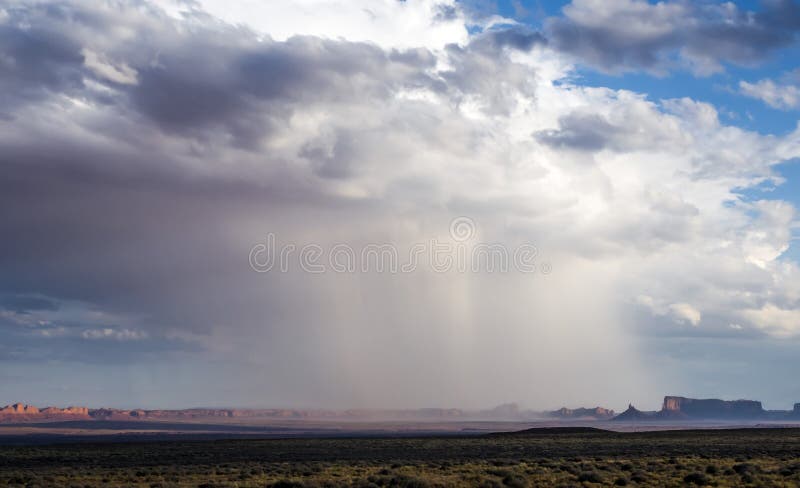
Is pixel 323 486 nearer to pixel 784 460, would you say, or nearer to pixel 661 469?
pixel 661 469

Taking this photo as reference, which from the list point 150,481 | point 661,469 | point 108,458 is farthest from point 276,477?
point 108,458

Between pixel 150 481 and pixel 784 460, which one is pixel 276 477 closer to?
pixel 150 481

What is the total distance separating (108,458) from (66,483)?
88.5 ft

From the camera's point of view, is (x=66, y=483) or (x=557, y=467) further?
(x=557, y=467)

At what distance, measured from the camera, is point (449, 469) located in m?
43.2

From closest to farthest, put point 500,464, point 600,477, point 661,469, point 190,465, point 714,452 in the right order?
point 600,477 → point 661,469 → point 500,464 → point 190,465 → point 714,452

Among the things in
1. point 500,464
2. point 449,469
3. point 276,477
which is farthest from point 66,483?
point 500,464

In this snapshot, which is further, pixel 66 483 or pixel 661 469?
pixel 661 469

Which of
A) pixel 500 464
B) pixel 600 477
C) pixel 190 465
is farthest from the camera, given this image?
pixel 190 465

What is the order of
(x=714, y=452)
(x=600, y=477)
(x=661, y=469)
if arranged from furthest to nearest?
1. (x=714, y=452)
2. (x=661, y=469)
3. (x=600, y=477)

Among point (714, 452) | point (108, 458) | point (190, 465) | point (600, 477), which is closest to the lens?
point (600, 477)

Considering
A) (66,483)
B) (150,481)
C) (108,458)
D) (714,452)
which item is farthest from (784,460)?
(108,458)

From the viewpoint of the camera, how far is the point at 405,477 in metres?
34.9

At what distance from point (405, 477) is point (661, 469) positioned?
643 inches
